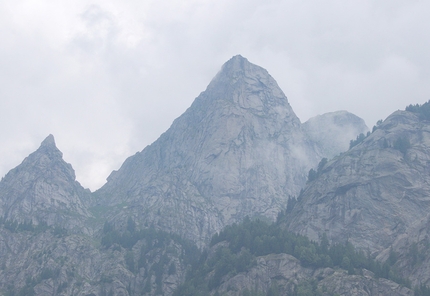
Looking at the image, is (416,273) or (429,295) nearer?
(429,295)

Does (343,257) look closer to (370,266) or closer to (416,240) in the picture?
(370,266)

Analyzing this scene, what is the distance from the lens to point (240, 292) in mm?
193125

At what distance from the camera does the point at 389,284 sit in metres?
172

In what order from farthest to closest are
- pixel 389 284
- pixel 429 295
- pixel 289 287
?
pixel 289 287
pixel 389 284
pixel 429 295

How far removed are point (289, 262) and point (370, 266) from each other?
28.1 meters

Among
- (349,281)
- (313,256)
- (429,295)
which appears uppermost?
(313,256)

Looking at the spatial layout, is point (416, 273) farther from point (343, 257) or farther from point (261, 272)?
point (261, 272)

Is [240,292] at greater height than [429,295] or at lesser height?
greater

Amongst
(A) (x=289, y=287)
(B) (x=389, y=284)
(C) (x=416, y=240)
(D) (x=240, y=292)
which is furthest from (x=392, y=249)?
(D) (x=240, y=292)

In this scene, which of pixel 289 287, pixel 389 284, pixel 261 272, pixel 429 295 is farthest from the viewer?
pixel 261 272

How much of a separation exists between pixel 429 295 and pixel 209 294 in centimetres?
7356

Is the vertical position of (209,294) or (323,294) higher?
(209,294)

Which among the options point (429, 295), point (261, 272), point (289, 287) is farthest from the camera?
point (261, 272)

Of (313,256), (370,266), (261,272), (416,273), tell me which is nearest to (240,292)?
(261,272)
